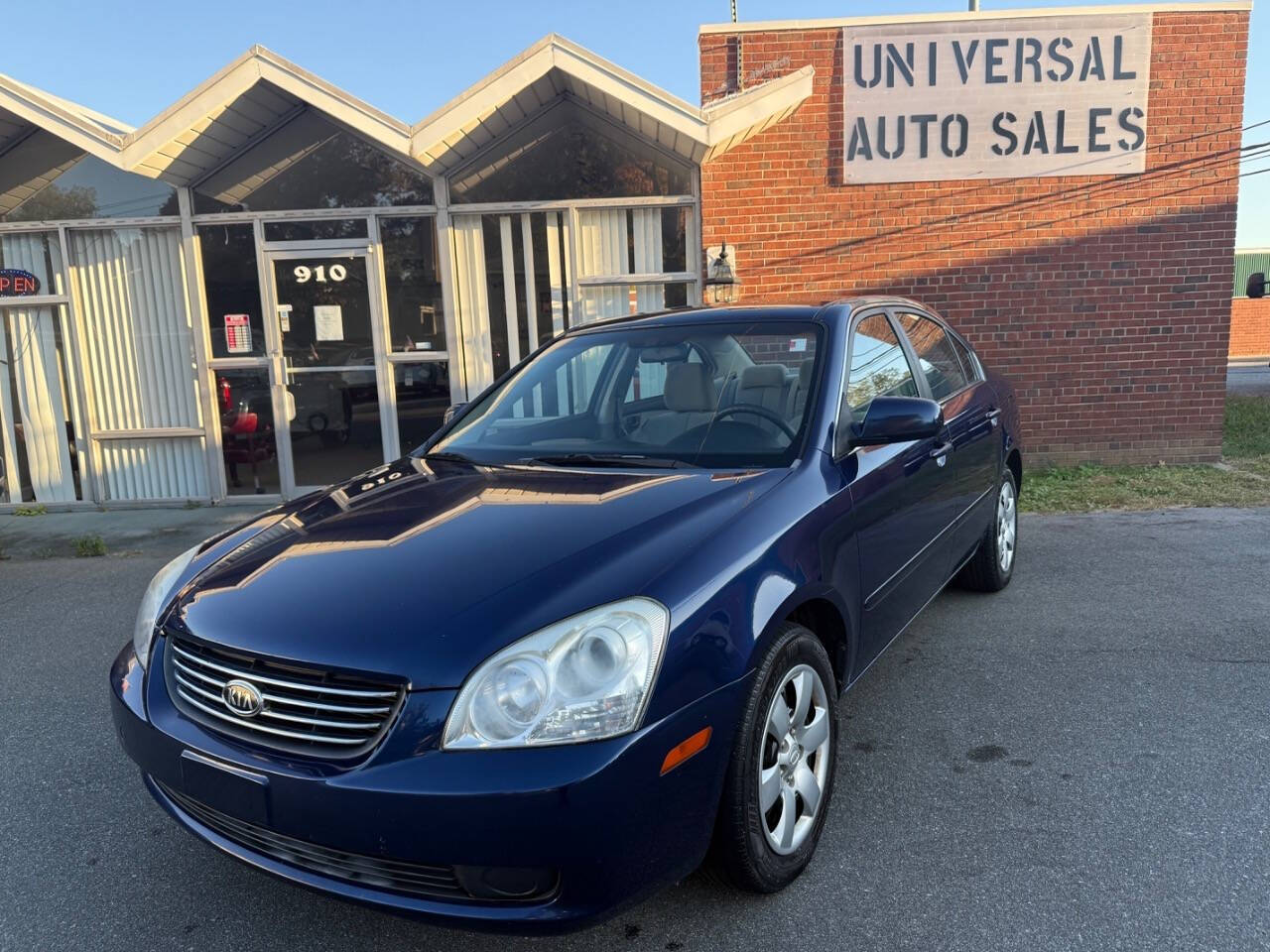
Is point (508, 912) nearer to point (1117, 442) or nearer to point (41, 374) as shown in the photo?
point (1117, 442)

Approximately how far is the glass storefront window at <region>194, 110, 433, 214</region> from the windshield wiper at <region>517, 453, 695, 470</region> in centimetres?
584

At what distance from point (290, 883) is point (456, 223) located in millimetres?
6999

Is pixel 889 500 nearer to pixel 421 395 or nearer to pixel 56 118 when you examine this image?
pixel 421 395

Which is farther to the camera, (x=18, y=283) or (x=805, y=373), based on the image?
(x=18, y=283)

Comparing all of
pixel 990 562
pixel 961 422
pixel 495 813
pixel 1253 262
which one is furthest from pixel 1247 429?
pixel 1253 262

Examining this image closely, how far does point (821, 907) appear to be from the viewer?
235 centimetres

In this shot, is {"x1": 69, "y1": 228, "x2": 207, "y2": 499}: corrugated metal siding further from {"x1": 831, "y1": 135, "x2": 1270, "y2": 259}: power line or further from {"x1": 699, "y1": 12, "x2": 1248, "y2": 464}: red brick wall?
{"x1": 831, "y1": 135, "x2": 1270, "y2": 259}: power line

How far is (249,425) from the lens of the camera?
27.6ft

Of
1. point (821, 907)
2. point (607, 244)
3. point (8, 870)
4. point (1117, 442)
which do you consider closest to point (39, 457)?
point (607, 244)

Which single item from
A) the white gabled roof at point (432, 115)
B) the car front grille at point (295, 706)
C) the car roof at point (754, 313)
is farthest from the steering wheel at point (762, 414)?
the white gabled roof at point (432, 115)

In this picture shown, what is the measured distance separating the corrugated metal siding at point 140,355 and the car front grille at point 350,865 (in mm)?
7196

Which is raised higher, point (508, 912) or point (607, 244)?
point (607, 244)

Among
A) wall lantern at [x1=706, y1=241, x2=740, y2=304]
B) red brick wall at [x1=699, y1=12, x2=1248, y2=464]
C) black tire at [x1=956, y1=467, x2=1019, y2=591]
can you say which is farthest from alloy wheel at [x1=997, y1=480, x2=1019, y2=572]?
wall lantern at [x1=706, y1=241, x2=740, y2=304]

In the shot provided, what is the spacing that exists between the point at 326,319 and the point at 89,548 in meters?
2.76
